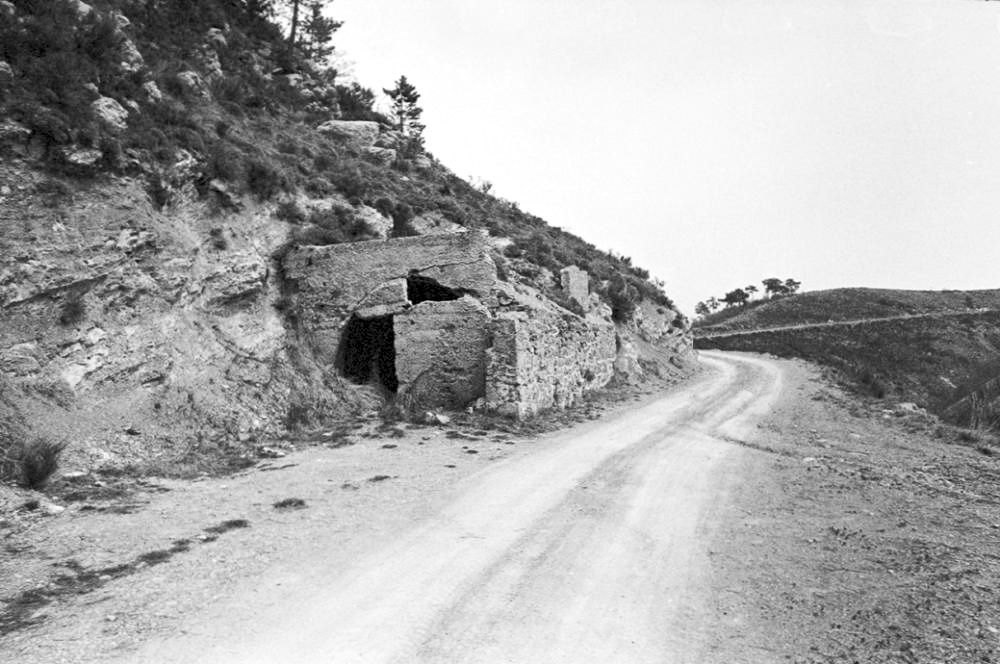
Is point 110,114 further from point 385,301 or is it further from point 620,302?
point 620,302

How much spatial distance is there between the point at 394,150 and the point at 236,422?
23.8 metres

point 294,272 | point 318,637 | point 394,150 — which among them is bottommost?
point 318,637

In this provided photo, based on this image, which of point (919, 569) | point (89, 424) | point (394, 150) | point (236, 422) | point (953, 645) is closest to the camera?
point (953, 645)

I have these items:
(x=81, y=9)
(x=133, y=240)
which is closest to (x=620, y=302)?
(x=133, y=240)

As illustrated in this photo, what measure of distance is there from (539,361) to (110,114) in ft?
39.7

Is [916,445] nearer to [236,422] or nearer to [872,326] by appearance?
[236,422]

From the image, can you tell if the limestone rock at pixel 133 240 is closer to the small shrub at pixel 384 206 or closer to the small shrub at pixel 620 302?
the small shrub at pixel 384 206

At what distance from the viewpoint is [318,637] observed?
486 cm

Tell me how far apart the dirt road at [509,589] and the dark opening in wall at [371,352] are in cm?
848

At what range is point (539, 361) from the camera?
17.0 m

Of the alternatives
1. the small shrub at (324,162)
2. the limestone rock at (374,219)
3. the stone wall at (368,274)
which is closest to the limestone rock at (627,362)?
the stone wall at (368,274)

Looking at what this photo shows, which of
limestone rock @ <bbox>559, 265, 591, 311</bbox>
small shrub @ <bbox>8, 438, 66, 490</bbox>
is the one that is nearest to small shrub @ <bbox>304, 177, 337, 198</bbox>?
limestone rock @ <bbox>559, 265, 591, 311</bbox>

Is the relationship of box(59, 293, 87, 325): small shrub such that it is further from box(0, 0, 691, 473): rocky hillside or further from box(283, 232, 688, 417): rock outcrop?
box(283, 232, 688, 417): rock outcrop

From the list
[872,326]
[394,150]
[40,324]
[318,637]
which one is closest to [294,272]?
[40,324]
